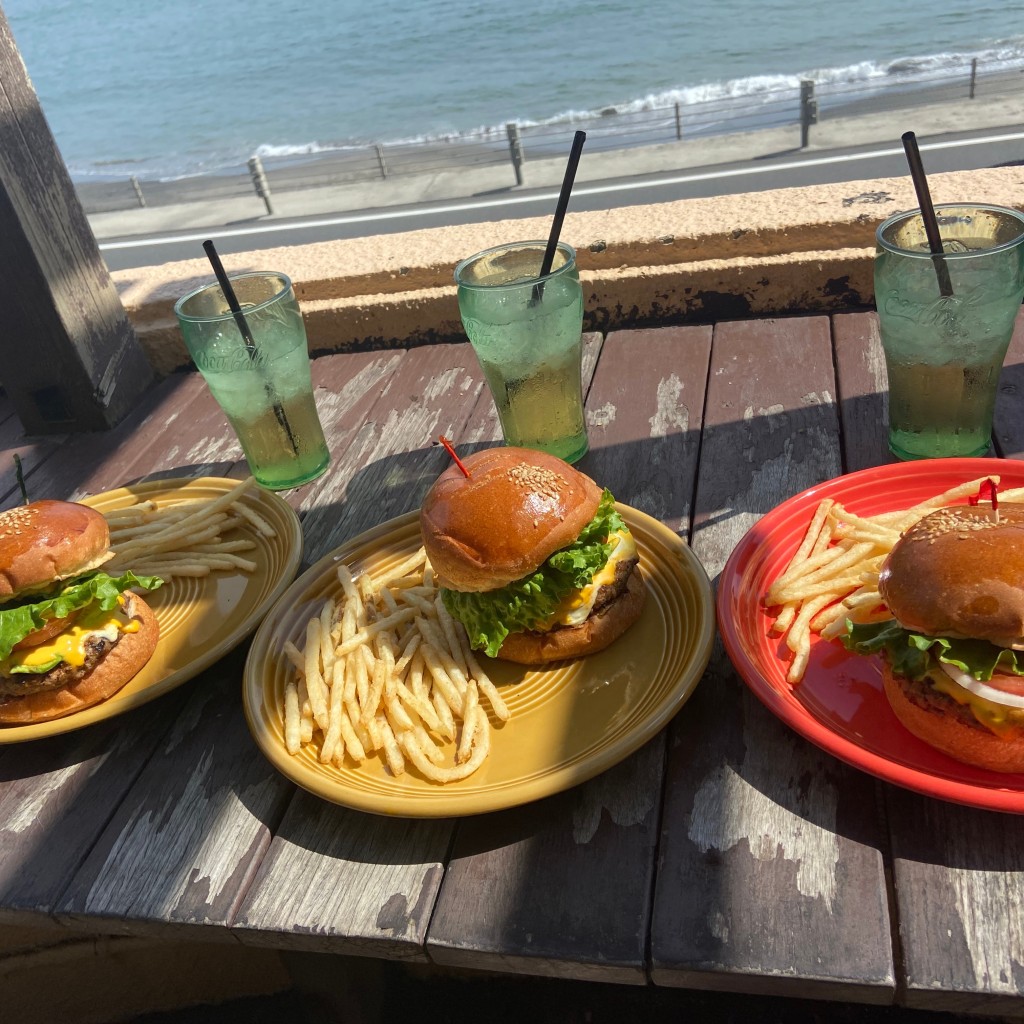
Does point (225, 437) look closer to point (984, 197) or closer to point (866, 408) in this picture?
point (866, 408)

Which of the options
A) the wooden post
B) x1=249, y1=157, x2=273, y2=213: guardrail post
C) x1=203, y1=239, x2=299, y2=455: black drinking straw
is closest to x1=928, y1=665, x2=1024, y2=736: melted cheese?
x1=203, y1=239, x2=299, y2=455: black drinking straw

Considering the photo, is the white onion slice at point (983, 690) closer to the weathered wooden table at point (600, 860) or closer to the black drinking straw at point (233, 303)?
the weathered wooden table at point (600, 860)

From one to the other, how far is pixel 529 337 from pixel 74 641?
1.35 metres

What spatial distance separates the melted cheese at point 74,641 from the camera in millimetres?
1911

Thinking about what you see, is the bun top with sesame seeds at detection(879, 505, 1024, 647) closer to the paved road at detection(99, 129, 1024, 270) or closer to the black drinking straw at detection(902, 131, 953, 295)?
the black drinking straw at detection(902, 131, 953, 295)

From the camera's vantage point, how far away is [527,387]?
2.51m

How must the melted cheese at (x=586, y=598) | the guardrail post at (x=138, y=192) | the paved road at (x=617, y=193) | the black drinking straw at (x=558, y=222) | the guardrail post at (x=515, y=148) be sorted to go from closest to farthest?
the melted cheese at (x=586, y=598) → the black drinking straw at (x=558, y=222) → the paved road at (x=617, y=193) → the guardrail post at (x=515, y=148) → the guardrail post at (x=138, y=192)

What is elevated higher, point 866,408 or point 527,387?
point 527,387

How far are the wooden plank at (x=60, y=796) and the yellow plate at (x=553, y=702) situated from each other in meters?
0.33

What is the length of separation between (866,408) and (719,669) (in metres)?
1.21

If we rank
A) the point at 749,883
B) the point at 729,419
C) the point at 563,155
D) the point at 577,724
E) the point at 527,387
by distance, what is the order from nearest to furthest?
1. the point at 749,883
2. the point at 577,724
3. the point at 527,387
4. the point at 729,419
5. the point at 563,155

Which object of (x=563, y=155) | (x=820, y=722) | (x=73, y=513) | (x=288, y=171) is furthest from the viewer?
(x=288, y=171)

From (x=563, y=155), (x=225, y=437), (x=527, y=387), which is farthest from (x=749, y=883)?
(x=563, y=155)

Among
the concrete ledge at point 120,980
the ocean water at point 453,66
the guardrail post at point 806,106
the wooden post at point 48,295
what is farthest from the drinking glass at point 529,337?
the ocean water at point 453,66
